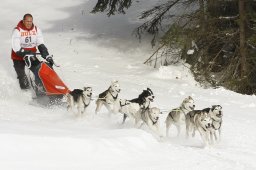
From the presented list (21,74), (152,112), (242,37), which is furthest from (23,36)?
(242,37)

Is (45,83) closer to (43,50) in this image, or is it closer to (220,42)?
(43,50)

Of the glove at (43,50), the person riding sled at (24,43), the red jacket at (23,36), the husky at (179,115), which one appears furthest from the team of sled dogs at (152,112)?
the red jacket at (23,36)

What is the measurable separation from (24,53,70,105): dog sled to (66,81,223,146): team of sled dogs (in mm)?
458

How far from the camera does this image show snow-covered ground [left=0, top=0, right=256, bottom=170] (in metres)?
6.09

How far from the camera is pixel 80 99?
30.1ft

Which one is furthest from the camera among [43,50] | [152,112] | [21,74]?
[43,50]

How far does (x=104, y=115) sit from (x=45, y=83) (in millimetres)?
1384

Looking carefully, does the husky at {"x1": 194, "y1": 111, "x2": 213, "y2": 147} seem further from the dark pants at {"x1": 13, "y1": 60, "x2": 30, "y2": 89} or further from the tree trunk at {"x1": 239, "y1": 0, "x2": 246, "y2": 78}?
the tree trunk at {"x1": 239, "y1": 0, "x2": 246, "y2": 78}

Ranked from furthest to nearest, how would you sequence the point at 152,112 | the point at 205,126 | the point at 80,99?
the point at 80,99
the point at 152,112
the point at 205,126

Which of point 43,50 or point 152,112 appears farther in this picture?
point 43,50

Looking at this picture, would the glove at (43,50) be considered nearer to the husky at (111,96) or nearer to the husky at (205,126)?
the husky at (111,96)

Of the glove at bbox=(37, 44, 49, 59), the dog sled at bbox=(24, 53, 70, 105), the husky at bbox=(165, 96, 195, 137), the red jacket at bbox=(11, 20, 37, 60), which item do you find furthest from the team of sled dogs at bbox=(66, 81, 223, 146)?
the red jacket at bbox=(11, 20, 37, 60)

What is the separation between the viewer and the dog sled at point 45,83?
9828mm

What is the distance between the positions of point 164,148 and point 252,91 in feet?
23.0
